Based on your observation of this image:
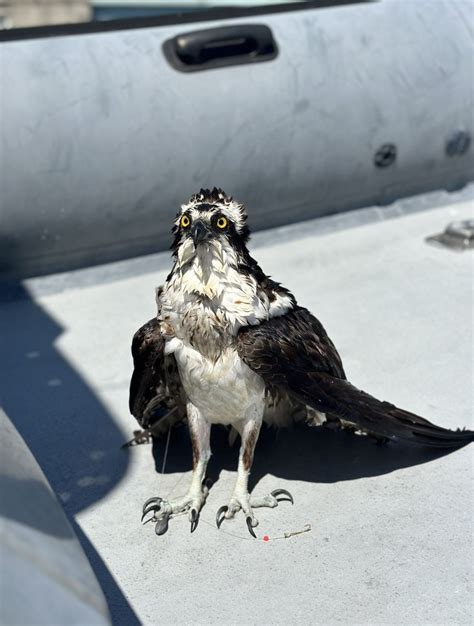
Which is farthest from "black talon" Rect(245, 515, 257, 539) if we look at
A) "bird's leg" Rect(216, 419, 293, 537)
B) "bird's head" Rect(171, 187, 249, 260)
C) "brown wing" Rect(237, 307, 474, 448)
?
"bird's head" Rect(171, 187, 249, 260)

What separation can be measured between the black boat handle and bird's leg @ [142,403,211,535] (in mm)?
2127

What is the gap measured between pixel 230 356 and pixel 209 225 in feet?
1.19

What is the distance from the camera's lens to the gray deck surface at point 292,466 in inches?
96.3

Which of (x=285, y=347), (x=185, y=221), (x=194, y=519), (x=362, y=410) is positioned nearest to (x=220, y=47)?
(x=185, y=221)

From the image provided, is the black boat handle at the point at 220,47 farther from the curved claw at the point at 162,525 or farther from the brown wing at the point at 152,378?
the curved claw at the point at 162,525

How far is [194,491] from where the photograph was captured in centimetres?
279

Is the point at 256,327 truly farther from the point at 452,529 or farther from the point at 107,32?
the point at 107,32

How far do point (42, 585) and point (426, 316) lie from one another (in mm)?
2586

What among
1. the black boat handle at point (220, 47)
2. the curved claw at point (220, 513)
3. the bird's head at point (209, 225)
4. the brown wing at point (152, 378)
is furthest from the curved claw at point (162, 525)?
the black boat handle at point (220, 47)

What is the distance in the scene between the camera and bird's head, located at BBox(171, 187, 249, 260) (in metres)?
2.50

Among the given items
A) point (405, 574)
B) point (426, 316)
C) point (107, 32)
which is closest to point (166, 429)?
point (405, 574)

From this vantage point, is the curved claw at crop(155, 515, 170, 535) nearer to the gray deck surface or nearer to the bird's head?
the gray deck surface

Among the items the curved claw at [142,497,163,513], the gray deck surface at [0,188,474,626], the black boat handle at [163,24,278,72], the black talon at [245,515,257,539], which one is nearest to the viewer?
the gray deck surface at [0,188,474,626]

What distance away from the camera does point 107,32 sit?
4.41 metres
